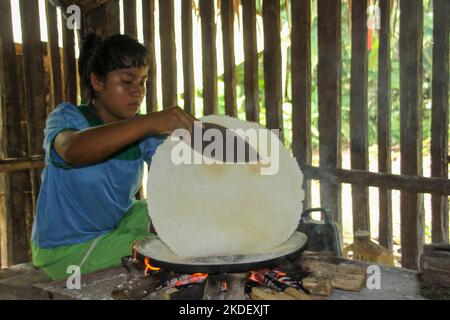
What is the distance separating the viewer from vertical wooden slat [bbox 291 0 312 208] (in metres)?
2.87

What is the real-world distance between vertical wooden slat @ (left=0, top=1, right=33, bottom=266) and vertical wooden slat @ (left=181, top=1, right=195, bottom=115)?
4.42 feet

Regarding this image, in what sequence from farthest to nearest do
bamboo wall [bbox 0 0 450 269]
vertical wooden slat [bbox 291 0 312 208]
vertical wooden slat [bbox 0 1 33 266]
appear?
vertical wooden slat [bbox 0 1 33 266], vertical wooden slat [bbox 291 0 312 208], bamboo wall [bbox 0 0 450 269]

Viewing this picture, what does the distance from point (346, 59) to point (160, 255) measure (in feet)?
25.7

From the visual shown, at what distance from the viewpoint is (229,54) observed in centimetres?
326

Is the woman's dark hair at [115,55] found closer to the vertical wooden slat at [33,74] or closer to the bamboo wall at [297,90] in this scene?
the bamboo wall at [297,90]

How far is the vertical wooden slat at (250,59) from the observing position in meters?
3.11

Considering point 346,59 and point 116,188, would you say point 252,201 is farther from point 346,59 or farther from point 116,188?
point 346,59

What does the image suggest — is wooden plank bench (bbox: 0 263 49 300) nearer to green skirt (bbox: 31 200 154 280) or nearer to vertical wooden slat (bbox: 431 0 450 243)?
green skirt (bbox: 31 200 154 280)

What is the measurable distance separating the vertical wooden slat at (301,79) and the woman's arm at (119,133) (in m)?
1.39

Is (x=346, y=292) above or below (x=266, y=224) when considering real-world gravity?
below

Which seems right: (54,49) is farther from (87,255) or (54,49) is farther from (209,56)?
(87,255)

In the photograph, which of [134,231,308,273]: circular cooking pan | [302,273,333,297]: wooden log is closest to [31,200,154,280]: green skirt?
[134,231,308,273]: circular cooking pan

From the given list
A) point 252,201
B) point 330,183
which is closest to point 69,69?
point 330,183

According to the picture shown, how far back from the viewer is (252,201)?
5.92 ft
